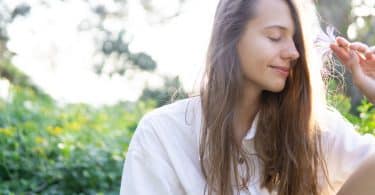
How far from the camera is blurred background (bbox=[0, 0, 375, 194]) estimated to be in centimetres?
436

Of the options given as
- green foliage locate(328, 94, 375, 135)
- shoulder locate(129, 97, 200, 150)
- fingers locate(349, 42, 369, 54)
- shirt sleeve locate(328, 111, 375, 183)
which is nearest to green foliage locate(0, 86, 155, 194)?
green foliage locate(328, 94, 375, 135)

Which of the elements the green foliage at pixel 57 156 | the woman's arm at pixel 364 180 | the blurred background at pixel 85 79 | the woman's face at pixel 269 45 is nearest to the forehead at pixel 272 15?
the woman's face at pixel 269 45

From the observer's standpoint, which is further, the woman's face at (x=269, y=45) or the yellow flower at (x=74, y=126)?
the yellow flower at (x=74, y=126)

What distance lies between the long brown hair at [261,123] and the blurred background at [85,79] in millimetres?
1087

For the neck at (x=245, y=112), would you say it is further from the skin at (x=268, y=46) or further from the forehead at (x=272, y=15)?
the forehead at (x=272, y=15)

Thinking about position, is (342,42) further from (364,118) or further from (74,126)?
(74,126)

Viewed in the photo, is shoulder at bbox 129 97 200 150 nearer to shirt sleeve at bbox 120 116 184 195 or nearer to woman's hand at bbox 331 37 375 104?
shirt sleeve at bbox 120 116 184 195

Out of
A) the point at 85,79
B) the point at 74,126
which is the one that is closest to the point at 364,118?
the point at 74,126

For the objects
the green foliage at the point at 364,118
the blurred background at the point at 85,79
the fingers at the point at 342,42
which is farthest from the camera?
the blurred background at the point at 85,79

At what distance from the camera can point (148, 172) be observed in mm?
2633

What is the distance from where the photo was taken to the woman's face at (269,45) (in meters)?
2.54

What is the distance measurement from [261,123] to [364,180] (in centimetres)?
41

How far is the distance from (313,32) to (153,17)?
5.59 m

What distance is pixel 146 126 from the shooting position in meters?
2.69
